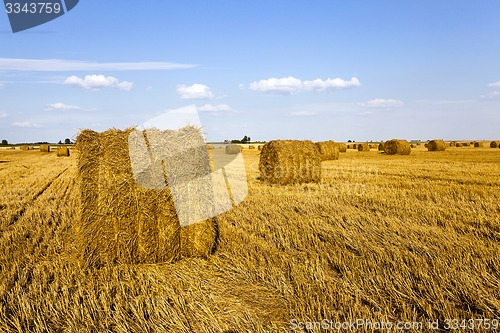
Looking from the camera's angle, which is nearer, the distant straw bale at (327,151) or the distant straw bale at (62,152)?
the distant straw bale at (327,151)

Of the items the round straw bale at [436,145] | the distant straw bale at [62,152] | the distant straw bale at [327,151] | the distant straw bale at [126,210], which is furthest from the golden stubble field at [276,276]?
the distant straw bale at [62,152]

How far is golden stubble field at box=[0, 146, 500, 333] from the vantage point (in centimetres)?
354

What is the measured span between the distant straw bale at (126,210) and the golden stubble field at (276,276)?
0.25 meters

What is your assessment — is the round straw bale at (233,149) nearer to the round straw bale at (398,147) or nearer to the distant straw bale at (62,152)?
the round straw bale at (398,147)

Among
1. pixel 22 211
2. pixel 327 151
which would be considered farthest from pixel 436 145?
pixel 22 211

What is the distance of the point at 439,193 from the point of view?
10141mm

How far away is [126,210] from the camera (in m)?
5.44

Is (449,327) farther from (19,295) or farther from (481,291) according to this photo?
(19,295)

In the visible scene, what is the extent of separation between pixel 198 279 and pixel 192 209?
125 centimetres

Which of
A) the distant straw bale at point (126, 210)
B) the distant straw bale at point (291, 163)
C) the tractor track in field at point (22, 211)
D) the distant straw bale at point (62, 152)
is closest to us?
the distant straw bale at point (126, 210)

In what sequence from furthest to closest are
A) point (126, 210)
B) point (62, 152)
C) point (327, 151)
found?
point (62, 152), point (327, 151), point (126, 210)

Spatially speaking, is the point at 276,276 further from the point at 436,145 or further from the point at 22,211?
the point at 436,145

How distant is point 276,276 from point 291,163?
9.12 m

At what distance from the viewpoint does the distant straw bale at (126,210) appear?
536cm
